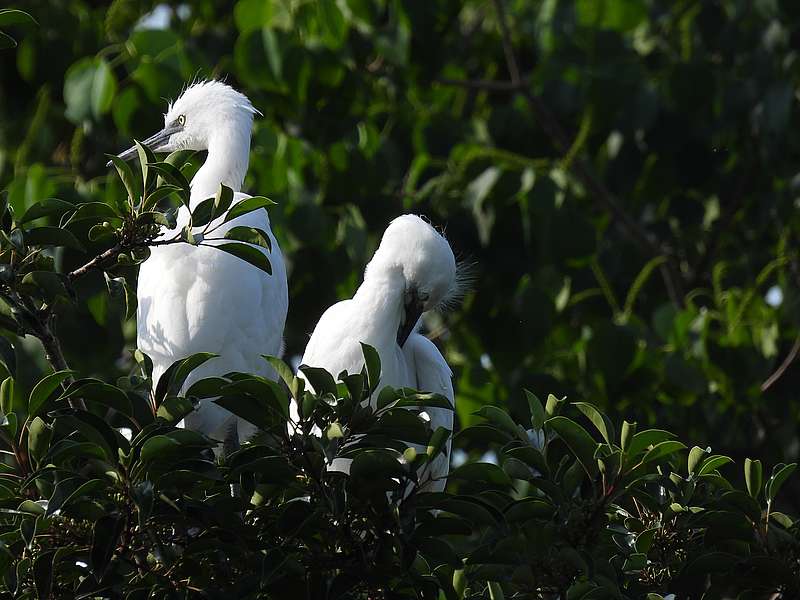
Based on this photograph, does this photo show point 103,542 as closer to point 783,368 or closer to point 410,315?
point 410,315

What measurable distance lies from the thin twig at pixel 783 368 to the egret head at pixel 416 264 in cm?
175

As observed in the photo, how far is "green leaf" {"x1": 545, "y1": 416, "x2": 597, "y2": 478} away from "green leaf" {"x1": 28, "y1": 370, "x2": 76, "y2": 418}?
29.5 inches

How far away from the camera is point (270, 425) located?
202cm

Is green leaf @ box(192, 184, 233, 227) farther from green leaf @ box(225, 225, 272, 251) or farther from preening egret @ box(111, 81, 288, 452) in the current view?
preening egret @ box(111, 81, 288, 452)

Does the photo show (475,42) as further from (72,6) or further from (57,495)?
(57,495)

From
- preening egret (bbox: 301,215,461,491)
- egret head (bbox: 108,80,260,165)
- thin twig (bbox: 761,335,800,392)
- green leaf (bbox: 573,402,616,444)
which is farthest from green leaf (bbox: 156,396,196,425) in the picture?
thin twig (bbox: 761,335,800,392)

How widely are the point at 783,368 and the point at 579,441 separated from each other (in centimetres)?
276

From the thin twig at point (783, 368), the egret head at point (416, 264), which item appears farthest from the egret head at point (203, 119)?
the thin twig at point (783, 368)

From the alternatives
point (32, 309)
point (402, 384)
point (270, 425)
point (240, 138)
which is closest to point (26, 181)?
point (240, 138)

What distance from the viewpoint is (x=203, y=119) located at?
3668 millimetres

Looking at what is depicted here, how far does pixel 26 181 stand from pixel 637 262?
94.7 inches

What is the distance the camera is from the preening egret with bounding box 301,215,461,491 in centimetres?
331

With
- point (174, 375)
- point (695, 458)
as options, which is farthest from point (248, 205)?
point (695, 458)

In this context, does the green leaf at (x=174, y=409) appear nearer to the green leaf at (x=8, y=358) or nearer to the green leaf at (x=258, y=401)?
the green leaf at (x=258, y=401)
